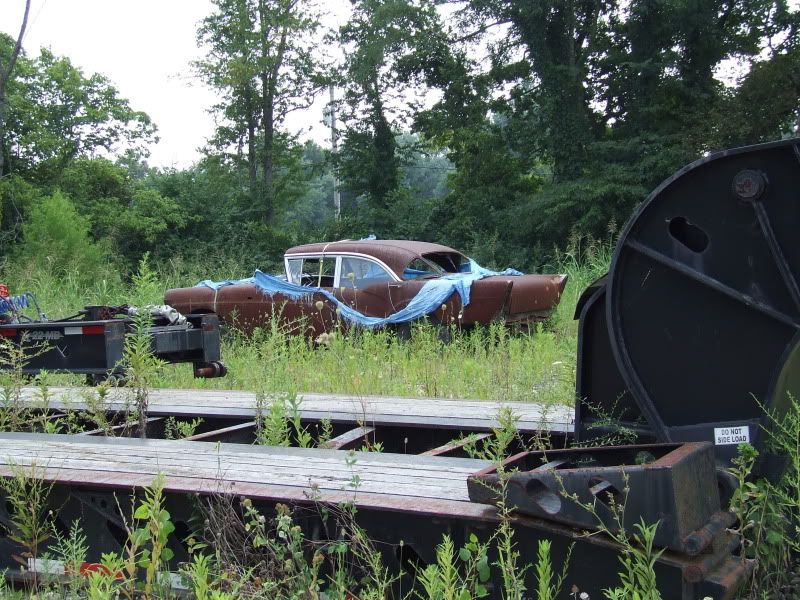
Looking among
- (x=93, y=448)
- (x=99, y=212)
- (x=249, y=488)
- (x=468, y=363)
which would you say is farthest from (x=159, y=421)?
(x=99, y=212)

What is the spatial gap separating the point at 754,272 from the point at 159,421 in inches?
140

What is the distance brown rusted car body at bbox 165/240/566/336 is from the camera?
1073 cm

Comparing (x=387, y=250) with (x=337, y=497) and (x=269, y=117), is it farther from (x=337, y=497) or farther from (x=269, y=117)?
(x=269, y=117)

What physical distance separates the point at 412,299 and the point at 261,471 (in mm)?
8104

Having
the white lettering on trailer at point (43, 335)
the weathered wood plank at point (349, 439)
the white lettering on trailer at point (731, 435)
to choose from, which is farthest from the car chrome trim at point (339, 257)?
the white lettering on trailer at point (731, 435)

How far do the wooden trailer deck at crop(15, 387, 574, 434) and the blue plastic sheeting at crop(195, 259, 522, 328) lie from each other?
17.3ft

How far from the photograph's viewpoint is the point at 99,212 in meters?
32.9

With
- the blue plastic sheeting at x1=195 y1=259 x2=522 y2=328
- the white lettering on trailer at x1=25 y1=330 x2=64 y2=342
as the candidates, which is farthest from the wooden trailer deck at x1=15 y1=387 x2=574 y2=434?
the blue plastic sheeting at x1=195 y1=259 x2=522 y2=328

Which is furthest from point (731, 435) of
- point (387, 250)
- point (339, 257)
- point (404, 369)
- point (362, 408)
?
point (339, 257)

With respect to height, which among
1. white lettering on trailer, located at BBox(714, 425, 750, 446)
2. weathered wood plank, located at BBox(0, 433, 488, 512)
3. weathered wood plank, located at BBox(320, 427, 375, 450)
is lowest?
weathered wood plank, located at BBox(320, 427, 375, 450)

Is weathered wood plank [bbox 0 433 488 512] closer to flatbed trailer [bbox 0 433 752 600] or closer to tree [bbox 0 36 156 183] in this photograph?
flatbed trailer [bbox 0 433 752 600]

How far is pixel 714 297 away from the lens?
2.71 meters

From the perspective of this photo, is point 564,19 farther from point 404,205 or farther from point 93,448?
point 93,448

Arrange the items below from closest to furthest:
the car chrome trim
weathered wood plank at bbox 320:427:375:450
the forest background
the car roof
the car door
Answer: weathered wood plank at bbox 320:427:375:450 → the car door → the car chrome trim → the car roof → the forest background
